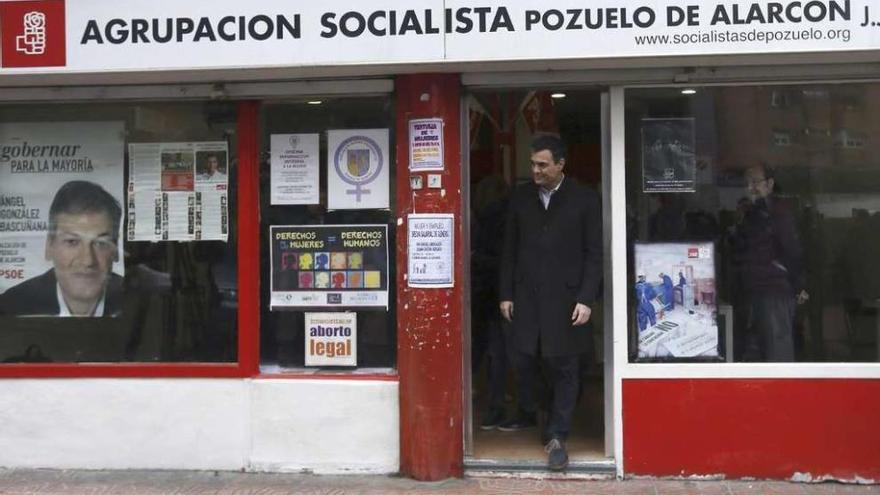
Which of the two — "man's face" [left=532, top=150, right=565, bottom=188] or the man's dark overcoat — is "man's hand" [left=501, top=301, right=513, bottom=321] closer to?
the man's dark overcoat

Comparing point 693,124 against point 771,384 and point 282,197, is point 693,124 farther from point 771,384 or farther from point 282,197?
point 282,197

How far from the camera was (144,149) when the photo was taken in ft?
20.5

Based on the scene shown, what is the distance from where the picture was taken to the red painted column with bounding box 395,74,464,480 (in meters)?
5.77

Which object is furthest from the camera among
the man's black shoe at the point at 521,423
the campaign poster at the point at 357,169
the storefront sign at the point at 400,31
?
the man's black shoe at the point at 521,423

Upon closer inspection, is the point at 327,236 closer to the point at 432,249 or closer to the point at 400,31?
the point at 432,249

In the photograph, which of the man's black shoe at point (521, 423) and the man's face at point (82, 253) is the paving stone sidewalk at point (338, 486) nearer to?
the man's black shoe at point (521, 423)

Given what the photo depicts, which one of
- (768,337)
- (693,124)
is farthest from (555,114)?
(768,337)

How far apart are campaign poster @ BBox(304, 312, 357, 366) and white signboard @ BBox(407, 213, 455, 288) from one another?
60 cm

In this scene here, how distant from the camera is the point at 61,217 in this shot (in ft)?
20.7

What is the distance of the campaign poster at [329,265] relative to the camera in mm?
6051

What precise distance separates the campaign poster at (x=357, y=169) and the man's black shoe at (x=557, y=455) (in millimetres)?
1792

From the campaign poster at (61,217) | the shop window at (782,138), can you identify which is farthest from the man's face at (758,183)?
the campaign poster at (61,217)

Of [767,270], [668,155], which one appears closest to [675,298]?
[767,270]

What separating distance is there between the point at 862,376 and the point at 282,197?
12.0ft
